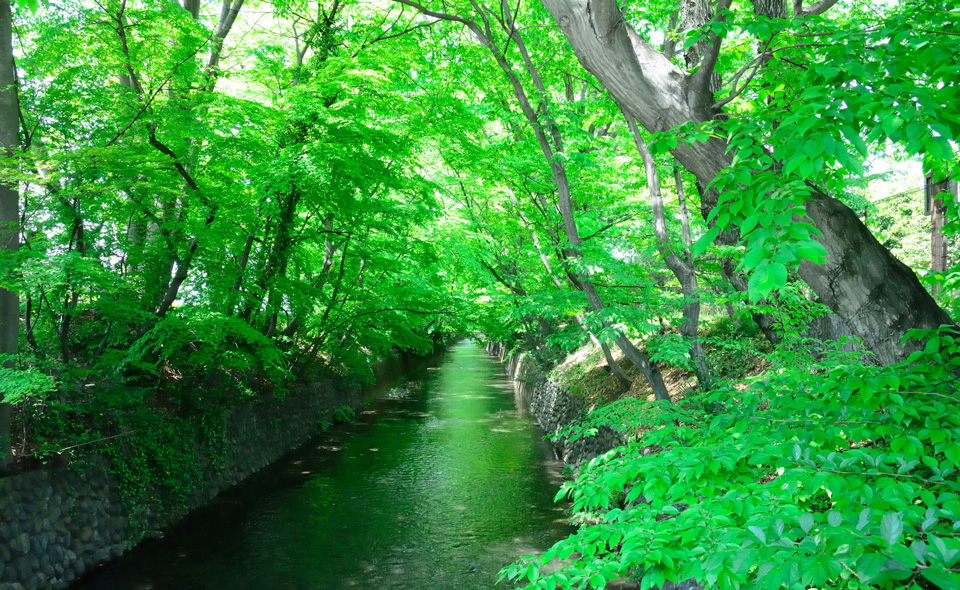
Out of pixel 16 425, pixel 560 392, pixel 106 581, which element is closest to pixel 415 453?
pixel 560 392

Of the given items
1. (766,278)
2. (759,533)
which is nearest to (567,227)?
(766,278)

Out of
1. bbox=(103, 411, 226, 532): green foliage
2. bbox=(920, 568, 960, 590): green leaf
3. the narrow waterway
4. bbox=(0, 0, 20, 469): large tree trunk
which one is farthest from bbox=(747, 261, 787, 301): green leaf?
bbox=(103, 411, 226, 532): green foliage

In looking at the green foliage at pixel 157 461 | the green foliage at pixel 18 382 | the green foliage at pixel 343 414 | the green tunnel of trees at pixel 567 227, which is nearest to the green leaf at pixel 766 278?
the green tunnel of trees at pixel 567 227

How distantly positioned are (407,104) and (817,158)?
881 centimetres

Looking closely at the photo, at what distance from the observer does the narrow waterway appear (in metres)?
7.11

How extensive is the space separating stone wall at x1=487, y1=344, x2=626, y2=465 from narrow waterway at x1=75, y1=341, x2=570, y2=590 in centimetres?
61

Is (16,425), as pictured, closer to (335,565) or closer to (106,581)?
(106,581)

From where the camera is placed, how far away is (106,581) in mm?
6879

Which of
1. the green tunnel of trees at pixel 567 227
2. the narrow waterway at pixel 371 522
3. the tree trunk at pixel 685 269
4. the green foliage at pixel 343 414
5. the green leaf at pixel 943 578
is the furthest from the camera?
the green foliage at pixel 343 414

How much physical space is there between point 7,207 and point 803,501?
8284 mm

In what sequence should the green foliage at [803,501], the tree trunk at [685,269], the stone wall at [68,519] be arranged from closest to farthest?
the green foliage at [803,501]
the stone wall at [68,519]
the tree trunk at [685,269]

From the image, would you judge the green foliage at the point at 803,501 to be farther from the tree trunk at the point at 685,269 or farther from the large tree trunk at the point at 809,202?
the tree trunk at the point at 685,269

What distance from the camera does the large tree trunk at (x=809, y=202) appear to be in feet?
10.5

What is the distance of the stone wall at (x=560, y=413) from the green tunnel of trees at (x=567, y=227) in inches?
56.4
